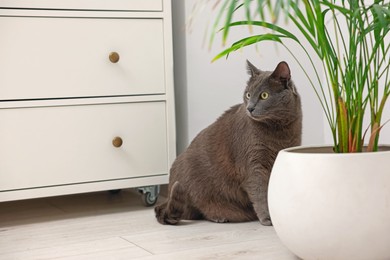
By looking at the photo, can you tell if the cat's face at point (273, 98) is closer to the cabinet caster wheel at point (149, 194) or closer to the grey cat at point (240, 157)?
the grey cat at point (240, 157)

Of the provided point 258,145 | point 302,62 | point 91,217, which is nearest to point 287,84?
point 258,145

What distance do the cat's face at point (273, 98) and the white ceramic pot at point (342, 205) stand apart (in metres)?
0.35

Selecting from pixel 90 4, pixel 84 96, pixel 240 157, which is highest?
pixel 90 4

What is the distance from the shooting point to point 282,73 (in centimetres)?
150

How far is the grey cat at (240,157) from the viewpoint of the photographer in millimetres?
1510

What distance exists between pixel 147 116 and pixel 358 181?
0.87 m

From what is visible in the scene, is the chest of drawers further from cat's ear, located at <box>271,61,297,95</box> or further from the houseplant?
the houseplant

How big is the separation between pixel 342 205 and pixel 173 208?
26.3 inches

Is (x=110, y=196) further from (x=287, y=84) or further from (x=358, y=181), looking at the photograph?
(x=358, y=181)

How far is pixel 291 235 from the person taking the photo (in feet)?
3.86

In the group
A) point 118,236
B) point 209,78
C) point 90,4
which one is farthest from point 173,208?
point 90,4

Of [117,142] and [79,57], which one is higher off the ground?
[79,57]

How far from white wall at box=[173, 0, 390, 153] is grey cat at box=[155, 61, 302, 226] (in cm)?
23

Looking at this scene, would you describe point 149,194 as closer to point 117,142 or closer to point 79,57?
point 117,142
